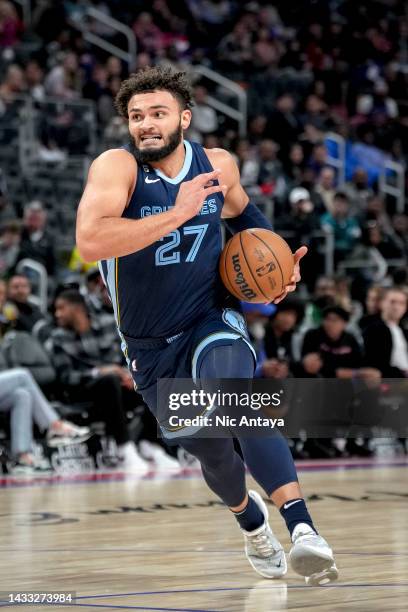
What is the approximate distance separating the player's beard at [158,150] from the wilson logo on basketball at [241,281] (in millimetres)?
527

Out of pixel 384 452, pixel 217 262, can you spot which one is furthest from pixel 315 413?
pixel 217 262

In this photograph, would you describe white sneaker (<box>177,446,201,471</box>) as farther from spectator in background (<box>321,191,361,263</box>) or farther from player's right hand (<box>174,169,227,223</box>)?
player's right hand (<box>174,169,227,223</box>)

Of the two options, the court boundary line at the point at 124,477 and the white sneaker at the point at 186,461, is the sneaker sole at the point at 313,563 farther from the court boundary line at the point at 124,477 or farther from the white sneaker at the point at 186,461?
the white sneaker at the point at 186,461

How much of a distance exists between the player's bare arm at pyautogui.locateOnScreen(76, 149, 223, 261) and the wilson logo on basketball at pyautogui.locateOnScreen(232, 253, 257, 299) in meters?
0.35

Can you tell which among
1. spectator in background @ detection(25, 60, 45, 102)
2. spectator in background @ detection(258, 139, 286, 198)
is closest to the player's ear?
spectator in background @ detection(25, 60, 45, 102)

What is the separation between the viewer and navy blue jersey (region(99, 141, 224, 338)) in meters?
5.33

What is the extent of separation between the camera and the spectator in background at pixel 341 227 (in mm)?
16953

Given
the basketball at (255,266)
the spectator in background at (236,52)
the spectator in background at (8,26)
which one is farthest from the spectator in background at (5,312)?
the spectator in background at (236,52)

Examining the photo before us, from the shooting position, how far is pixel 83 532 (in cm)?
707

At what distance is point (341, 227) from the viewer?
17062mm

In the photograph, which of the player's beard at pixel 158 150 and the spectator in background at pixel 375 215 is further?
the spectator in background at pixel 375 215

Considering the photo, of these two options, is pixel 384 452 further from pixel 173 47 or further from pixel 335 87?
pixel 335 87

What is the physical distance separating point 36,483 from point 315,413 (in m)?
3.21

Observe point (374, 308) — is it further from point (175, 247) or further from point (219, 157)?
point (175, 247)
